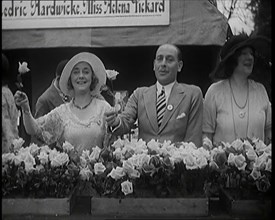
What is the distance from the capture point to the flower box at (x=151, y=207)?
194 cm

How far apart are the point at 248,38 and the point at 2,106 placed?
0.96 m

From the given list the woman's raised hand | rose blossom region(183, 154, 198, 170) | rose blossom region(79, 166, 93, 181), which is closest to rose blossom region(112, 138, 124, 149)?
rose blossom region(79, 166, 93, 181)

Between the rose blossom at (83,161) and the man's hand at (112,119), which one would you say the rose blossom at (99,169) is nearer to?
the rose blossom at (83,161)

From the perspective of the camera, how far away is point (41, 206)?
6.38 ft

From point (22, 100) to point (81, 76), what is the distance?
287 millimetres

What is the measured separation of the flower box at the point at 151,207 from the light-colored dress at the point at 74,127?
1.01 ft

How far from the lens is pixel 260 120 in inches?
85.5

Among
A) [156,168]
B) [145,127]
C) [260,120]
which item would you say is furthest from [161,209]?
[260,120]

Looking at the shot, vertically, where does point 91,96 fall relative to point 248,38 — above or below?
below

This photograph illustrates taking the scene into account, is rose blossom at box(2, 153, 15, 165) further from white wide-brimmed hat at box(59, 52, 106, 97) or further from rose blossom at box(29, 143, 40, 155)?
white wide-brimmed hat at box(59, 52, 106, 97)

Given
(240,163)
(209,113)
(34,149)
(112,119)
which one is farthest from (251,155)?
(34,149)

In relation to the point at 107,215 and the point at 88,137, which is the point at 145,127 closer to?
the point at 88,137

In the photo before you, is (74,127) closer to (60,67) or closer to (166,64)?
(60,67)

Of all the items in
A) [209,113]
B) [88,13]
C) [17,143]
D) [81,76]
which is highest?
[88,13]
